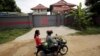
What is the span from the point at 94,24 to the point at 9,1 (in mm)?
25303

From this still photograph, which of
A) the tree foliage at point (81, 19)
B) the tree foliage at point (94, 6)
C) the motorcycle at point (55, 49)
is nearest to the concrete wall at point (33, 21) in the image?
the tree foliage at point (94, 6)

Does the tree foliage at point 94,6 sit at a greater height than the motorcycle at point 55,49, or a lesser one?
greater

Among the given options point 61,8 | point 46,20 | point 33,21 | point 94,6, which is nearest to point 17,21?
point 33,21

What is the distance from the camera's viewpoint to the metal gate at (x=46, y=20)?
3603 centimetres

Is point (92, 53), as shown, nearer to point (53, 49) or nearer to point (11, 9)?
point (53, 49)

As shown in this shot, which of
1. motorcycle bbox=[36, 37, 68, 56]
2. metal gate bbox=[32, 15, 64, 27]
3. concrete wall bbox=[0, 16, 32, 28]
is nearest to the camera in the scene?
motorcycle bbox=[36, 37, 68, 56]

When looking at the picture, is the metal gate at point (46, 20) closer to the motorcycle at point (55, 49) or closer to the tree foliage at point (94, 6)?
the tree foliage at point (94, 6)

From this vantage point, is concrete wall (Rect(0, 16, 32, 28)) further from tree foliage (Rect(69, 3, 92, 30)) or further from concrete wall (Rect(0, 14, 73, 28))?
tree foliage (Rect(69, 3, 92, 30))

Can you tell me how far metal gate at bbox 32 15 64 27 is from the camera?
36031mm

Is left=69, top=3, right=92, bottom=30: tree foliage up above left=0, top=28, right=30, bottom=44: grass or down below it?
above

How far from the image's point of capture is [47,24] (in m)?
36.3

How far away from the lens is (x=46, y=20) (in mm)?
36219

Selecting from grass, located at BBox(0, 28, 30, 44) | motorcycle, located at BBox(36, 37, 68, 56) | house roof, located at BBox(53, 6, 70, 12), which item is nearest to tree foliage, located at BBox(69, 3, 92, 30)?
grass, located at BBox(0, 28, 30, 44)

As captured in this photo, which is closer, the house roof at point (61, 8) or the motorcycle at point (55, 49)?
the motorcycle at point (55, 49)
